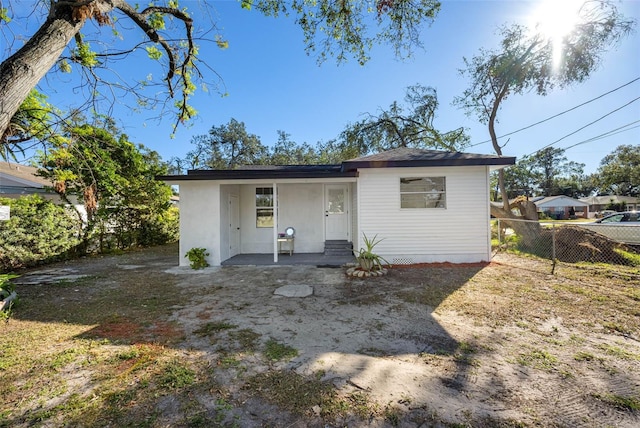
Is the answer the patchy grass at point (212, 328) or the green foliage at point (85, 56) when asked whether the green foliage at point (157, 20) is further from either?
the patchy grass at point (212, 328)

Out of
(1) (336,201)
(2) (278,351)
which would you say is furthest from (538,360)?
(1) (336,201)

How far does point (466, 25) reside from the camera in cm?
866

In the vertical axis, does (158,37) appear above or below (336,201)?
above

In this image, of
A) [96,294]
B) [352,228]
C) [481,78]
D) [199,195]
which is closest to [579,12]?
[481,78]

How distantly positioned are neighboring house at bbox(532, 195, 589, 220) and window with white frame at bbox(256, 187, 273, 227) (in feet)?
150

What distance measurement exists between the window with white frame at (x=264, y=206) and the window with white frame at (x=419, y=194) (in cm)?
448

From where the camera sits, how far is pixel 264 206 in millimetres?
9617

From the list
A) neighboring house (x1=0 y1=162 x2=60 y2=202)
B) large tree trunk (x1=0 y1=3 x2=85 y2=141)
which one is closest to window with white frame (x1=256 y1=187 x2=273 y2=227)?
large tree trunk (x1=0 y1=3 x2=85 y2=141)

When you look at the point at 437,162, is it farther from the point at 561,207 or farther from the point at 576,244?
the point at 561,207

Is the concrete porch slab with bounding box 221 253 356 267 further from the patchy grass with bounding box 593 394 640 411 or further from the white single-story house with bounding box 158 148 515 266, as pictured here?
the patchy grass with bounding box 593 394 640 411

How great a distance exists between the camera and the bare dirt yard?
2.04 metres

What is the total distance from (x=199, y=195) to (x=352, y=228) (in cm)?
487

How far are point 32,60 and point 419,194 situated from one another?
7435mm

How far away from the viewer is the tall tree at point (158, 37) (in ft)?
7.77
